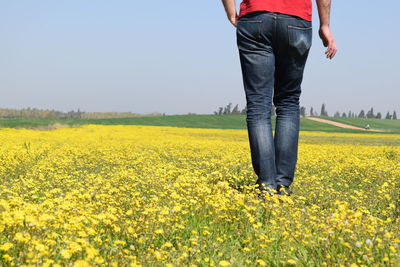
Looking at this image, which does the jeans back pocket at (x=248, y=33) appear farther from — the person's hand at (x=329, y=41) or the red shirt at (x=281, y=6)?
the person's hand at (x=329, y=41)

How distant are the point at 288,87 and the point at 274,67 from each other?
1.33 ft

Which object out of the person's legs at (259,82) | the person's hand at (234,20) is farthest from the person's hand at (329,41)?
the person's hand at (234,20)

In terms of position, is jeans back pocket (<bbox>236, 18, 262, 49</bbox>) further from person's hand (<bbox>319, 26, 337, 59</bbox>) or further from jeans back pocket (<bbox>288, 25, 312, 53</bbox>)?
person's hand (<bbox>319, 26, 337, 59</bbox>)

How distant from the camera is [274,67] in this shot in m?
5.02

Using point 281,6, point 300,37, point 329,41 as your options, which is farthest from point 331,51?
point 281,6

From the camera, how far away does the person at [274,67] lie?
478 cm

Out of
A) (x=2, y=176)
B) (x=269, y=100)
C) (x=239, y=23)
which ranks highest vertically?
(x=239, y=23)

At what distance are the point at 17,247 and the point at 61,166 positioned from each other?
6004 mm

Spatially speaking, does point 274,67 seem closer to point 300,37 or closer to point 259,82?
point 259,82

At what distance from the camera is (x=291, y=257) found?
2918mm

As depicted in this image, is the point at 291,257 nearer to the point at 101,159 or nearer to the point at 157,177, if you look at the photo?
the point at 157,177

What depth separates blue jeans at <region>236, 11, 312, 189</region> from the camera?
4.80 metres

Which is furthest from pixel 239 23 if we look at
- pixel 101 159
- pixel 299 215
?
pixel 101 159

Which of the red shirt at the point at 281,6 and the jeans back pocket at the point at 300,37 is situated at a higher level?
the red shirt at the point at 281,6
